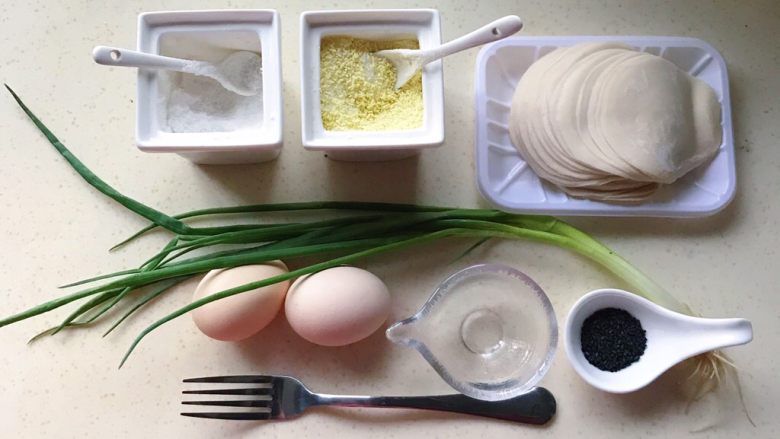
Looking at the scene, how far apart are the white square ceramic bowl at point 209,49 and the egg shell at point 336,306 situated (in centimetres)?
17

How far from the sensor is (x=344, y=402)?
2.72 feet

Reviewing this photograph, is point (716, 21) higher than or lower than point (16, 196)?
higher

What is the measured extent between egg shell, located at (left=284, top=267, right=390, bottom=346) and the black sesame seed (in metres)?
0.27

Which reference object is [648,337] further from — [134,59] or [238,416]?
[134,59]

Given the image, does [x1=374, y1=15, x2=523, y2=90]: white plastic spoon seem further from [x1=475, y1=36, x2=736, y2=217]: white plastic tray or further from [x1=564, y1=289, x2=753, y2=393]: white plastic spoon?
[x1=564, y1=289, x2=753, y2=393]: white plastic spoon

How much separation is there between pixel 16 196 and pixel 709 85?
37.7 inches

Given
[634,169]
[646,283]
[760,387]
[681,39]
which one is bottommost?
[760,387]

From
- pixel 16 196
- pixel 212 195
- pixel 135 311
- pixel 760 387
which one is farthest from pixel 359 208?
pixel 760 387

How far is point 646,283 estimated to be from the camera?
2.74 ft

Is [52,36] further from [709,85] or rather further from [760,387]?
[760,387]

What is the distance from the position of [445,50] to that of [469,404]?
43 cm

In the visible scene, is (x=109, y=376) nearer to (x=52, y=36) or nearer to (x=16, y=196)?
(x=16, y=196)

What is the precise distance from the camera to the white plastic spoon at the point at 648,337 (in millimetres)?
797

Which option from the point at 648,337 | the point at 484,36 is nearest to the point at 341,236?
the point at 484,36
